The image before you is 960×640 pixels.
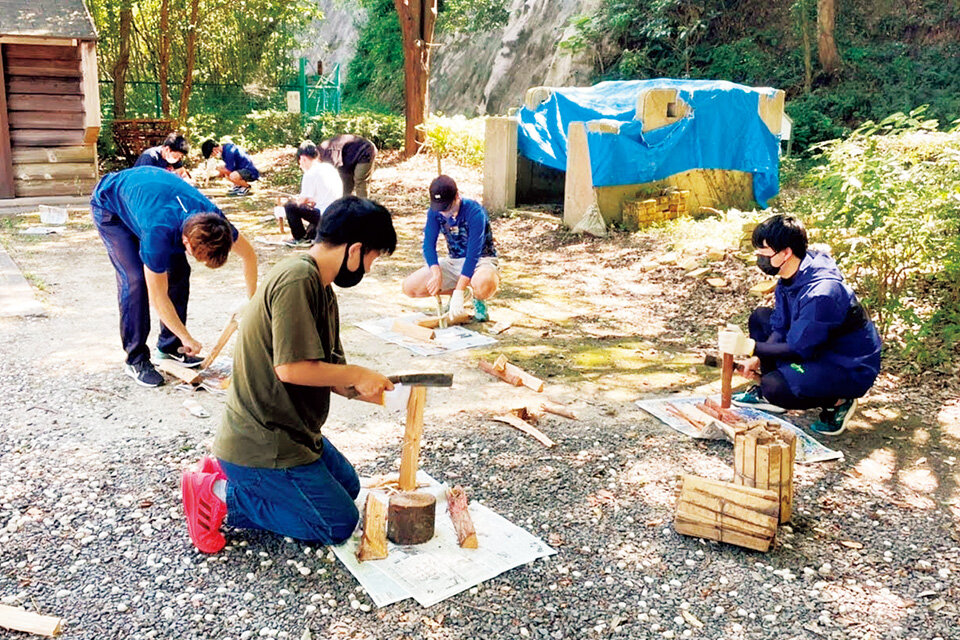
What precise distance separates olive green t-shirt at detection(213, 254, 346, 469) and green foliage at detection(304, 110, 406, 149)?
47.8 feet

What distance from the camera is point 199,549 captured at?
321 cm

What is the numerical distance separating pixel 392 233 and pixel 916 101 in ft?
51.3

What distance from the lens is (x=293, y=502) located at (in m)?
3.12

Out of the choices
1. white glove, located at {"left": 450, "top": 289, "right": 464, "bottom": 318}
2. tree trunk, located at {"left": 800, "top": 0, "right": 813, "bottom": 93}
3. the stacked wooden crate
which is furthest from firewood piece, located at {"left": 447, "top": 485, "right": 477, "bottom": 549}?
tree trunk, located at {"left": 800, "top": 0, "right": 813, "bottom": 93}

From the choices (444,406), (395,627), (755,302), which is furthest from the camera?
(755,302)

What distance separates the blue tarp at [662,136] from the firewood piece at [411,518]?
711cm

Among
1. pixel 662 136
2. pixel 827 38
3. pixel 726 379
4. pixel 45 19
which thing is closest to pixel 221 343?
pixel 726 379

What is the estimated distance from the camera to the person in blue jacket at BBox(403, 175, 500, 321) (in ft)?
20.1

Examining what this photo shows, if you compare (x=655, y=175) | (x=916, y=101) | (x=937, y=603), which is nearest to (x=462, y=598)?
(x=937, y=603)

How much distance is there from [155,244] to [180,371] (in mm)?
909

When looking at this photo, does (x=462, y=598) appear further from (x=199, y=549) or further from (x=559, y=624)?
(x=199, y=549)

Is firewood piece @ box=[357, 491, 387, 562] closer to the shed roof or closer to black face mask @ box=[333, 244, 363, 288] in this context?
black face mask @ box=[333, 244, 363, 288]

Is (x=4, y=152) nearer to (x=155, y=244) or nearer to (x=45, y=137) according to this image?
(x=45, y=137)

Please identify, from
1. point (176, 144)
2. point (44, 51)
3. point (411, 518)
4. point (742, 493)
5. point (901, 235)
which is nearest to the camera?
point (411, 518)
